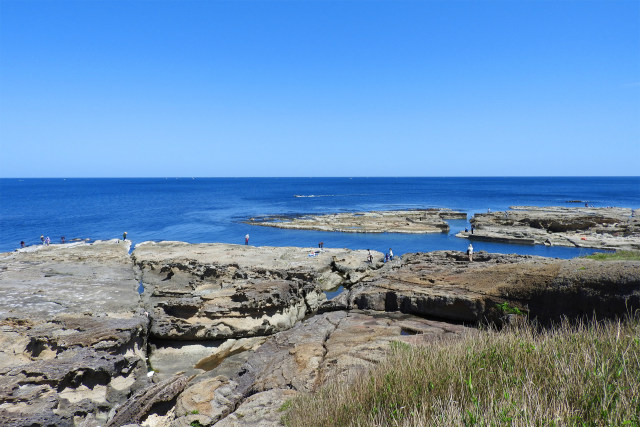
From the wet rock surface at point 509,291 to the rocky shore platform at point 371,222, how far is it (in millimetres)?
39659

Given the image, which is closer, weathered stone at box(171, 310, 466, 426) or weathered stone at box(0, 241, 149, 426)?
weathered stone at box(171, 310, 466, 426)

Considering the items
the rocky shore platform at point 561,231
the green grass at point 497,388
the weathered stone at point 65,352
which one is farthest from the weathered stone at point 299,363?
the rocky shore platform at point 561,231

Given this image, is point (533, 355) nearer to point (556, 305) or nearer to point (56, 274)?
point (556, 305)

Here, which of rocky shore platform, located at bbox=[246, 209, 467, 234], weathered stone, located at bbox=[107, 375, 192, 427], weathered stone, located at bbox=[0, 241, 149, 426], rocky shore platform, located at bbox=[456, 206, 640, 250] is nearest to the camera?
weathered stone, located at bbox=[0, 241, 149, 426]

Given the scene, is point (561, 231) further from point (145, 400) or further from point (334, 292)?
point (145, 400)

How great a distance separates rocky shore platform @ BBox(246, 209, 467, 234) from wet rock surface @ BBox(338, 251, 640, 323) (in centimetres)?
3966

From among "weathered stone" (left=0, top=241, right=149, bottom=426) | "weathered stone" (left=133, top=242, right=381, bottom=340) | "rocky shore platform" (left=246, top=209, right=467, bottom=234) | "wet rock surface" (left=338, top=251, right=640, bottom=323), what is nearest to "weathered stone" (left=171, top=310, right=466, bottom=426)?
"wet rock surface" (left=338, top=251, right=640, bottom=323)

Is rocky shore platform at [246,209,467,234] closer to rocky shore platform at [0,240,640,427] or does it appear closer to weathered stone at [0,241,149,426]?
rocky shore platform at [0,240,640,427]

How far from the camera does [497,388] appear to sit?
5414 millimetres

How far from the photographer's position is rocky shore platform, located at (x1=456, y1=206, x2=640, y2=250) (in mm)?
47250

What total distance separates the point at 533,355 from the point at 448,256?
22374mm

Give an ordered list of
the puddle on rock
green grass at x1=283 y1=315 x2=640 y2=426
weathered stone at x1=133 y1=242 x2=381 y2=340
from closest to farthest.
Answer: green grass at x1=283 y1=315 x2=640 y2=426
weathered stone at x1=133 y1=242 x2=381 y2=340
the puddle on rock

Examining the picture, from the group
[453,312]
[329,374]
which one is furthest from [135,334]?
[453,312]

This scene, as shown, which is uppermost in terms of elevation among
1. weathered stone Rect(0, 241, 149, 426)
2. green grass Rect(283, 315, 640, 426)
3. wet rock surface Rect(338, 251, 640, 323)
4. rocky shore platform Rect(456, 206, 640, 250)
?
green grass Rect(283, 315, 640, 426)
